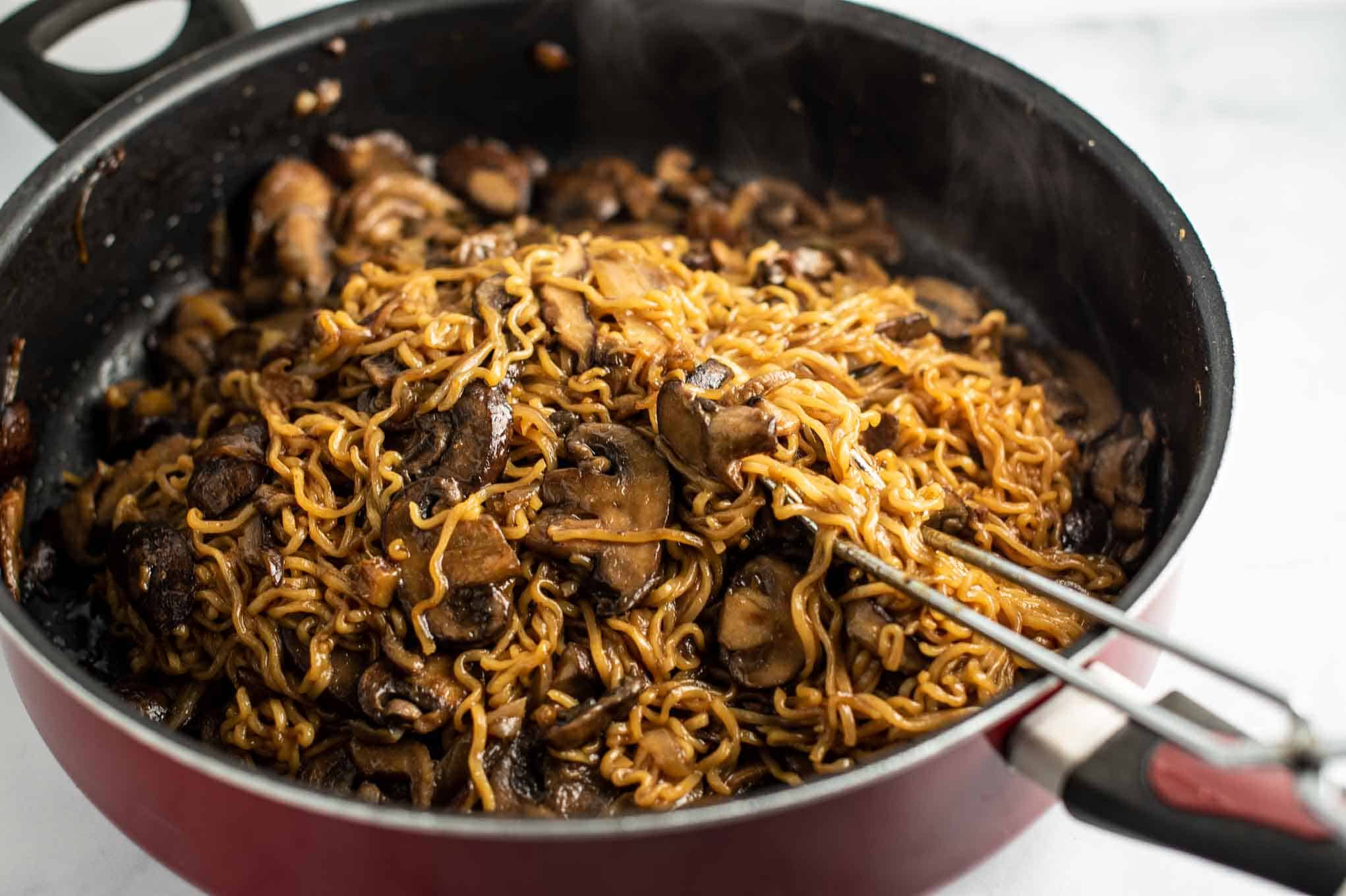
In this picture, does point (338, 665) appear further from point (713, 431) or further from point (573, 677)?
point (713, 431)

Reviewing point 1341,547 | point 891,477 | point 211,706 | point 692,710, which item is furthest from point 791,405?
point 1341,547

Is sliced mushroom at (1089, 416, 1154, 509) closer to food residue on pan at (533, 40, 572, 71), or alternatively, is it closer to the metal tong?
the metal tong

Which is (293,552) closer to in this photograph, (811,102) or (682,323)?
(682,323)

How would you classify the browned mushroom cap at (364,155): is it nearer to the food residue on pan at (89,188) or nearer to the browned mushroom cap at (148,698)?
the food residue on pan at (89,188)

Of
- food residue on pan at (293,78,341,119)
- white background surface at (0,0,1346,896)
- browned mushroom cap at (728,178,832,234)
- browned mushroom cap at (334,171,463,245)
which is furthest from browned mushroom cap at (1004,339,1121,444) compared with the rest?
food residue on pan at (293,78,341,119)

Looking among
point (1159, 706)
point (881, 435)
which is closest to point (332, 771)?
point (881, 435)

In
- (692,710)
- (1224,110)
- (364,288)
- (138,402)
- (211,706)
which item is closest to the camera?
(692,710)
